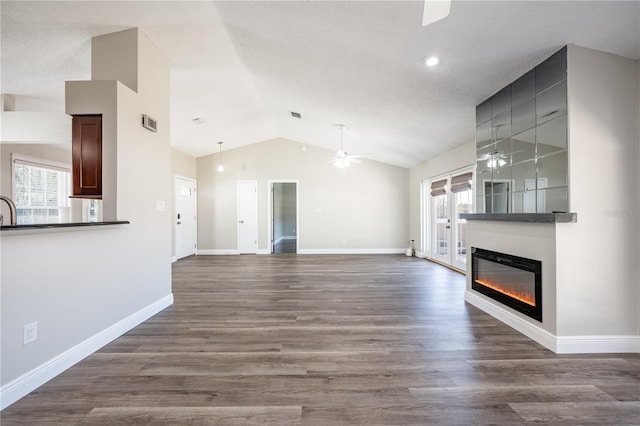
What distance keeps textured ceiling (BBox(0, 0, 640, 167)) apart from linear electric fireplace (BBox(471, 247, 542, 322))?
184 cm

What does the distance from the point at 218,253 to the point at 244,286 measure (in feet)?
12.4

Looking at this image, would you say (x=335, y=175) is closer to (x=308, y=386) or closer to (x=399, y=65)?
(x=399, y=65)

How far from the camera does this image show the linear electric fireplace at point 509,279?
8.25 ft

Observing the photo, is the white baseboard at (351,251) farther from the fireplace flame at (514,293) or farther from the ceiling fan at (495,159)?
the ceiling fan at (495,159)

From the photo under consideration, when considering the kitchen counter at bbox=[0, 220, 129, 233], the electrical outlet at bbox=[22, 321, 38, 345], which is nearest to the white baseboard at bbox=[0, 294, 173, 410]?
the electrical outlet at bbox=[22, 321, 38, 345]

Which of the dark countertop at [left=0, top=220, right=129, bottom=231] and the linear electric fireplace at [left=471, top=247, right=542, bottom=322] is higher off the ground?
the dark countertop at [left=0, top=220, right=129, bottom=231]

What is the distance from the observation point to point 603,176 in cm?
227

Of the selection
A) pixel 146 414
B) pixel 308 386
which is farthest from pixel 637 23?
pixel 146 414

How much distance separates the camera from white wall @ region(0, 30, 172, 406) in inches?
69.2

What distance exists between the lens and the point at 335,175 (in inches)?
308

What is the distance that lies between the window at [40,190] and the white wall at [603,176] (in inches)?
269

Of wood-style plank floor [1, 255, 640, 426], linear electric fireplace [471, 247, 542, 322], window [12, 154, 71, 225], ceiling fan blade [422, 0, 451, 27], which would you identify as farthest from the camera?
window [12, 154, 71, 225]

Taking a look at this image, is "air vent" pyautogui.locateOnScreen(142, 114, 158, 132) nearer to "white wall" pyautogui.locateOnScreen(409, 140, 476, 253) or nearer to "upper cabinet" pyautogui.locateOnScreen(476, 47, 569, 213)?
"upper cabinet" pyautogui.locateOnScreen(476, 47, 569, 213)

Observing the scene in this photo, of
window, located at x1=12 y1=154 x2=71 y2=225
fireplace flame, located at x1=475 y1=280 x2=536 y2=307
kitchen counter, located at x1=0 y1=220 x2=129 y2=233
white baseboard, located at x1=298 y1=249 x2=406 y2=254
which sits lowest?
white baseboard, located at x1=298 y1=249 x2=406 y2=254
